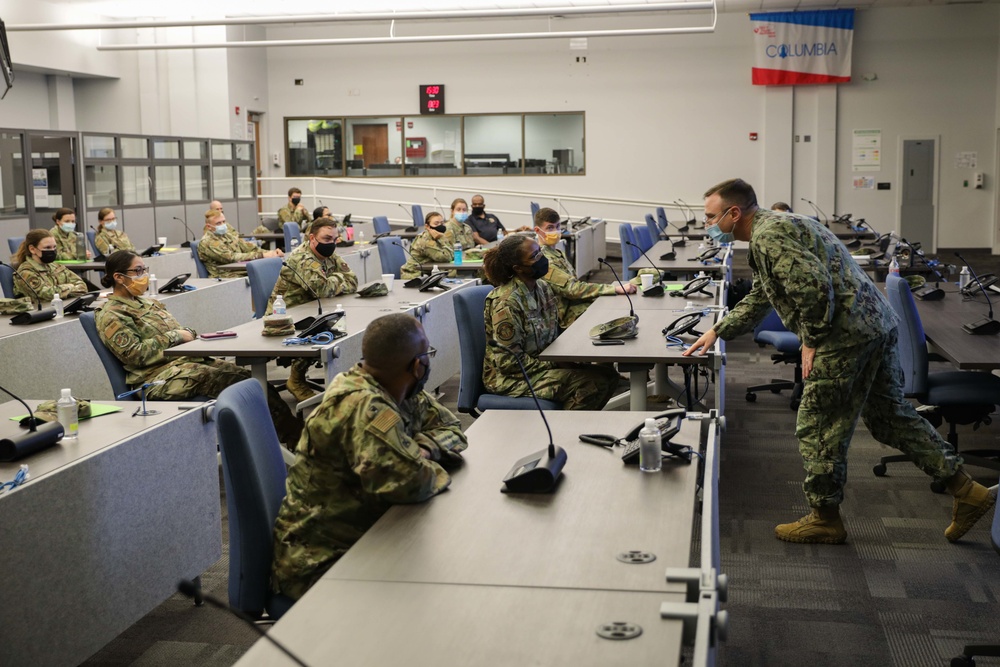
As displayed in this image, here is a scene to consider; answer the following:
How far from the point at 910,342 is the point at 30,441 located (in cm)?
339

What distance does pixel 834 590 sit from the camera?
3.49 metres

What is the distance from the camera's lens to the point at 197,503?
335cm

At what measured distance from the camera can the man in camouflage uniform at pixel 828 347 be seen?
3439mm

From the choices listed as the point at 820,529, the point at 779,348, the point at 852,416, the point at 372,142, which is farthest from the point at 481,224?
the point at 852,416

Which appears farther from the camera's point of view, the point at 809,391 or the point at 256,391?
the point at 809,391

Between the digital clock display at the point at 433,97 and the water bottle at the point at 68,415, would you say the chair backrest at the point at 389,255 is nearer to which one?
the water bottle at the point at 68,415

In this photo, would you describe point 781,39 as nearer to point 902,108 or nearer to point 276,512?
point 902,108

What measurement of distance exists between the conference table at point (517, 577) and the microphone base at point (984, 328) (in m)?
2.46

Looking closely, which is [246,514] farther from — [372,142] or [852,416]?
[372,142]

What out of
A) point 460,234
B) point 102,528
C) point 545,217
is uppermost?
point 545,217

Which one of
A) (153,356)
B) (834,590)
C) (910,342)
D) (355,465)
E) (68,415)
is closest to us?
(355,465)

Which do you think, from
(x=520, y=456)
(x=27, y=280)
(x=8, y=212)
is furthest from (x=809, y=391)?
(x=8, y=212)

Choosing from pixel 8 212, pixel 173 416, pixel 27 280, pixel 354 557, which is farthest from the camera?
pixel 8 212

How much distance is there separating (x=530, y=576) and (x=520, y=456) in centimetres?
81
